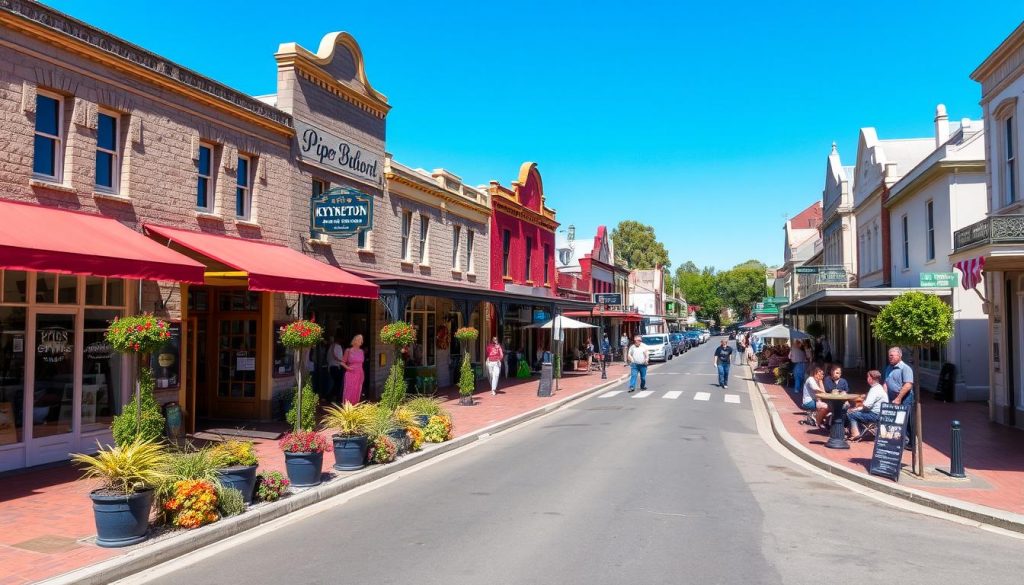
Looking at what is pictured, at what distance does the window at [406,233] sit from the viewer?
2074 cm

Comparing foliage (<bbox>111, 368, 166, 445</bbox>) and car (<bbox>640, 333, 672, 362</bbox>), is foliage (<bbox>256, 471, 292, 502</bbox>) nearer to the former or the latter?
foliage (<bbox>111, 368, 166, 445</bbox>)

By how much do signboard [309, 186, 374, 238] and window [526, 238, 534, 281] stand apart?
15275 millimetres

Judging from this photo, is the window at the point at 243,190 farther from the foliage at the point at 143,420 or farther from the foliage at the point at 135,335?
the foliage at the point at 135,335

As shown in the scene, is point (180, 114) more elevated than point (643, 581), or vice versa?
point (180, 114)

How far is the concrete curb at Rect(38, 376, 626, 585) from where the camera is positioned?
5.71 metres

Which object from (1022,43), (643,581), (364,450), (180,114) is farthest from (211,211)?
(1022,43)

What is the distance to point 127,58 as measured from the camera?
11.5 metres

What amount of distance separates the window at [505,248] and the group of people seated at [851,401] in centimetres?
1519

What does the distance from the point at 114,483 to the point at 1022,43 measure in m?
16.2

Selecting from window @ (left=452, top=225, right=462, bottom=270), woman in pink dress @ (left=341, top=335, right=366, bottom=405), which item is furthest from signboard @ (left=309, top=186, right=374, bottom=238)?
window @ (left=452, top=225, right=462, bottom=270)

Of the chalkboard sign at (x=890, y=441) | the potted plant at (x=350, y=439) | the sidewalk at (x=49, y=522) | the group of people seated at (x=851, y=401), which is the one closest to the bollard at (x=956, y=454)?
the chalkboard sign at (x=890, y=441)

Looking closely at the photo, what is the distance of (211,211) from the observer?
44.3ft

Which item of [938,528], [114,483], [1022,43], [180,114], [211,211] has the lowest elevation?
[938,528]

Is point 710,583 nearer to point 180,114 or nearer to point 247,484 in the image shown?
point 247,484
